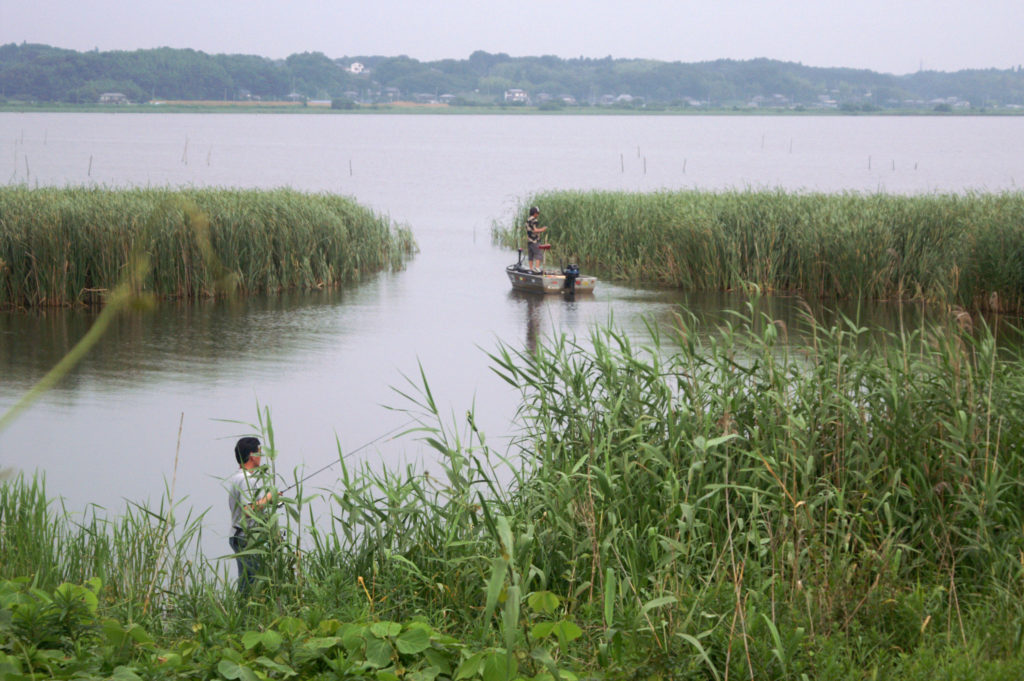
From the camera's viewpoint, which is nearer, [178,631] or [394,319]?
[178,631]

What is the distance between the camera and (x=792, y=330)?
17703 millimetres

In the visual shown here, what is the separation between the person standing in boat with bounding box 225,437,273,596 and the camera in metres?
5.56

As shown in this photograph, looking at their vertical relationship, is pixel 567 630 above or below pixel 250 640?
above

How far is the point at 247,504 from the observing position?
5.73 m

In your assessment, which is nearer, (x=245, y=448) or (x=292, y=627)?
(x=292, y=627)

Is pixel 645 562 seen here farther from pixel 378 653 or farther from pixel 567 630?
pixel 378 653

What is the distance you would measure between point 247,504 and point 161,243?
14432 mm

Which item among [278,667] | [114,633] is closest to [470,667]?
[278,667]

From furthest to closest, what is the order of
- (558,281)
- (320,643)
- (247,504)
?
(558,281) < (247,504) < (320,643)

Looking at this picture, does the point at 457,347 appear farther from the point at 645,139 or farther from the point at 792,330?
the point at 645,139

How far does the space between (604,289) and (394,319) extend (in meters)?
4.80

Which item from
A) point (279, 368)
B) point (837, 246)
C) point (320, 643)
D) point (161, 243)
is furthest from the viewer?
point (837, 246)

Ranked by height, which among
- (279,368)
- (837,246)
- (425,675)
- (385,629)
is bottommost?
(279,368)

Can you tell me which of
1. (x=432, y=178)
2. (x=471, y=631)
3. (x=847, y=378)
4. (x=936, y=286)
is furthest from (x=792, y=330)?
(x=432, y=178)
